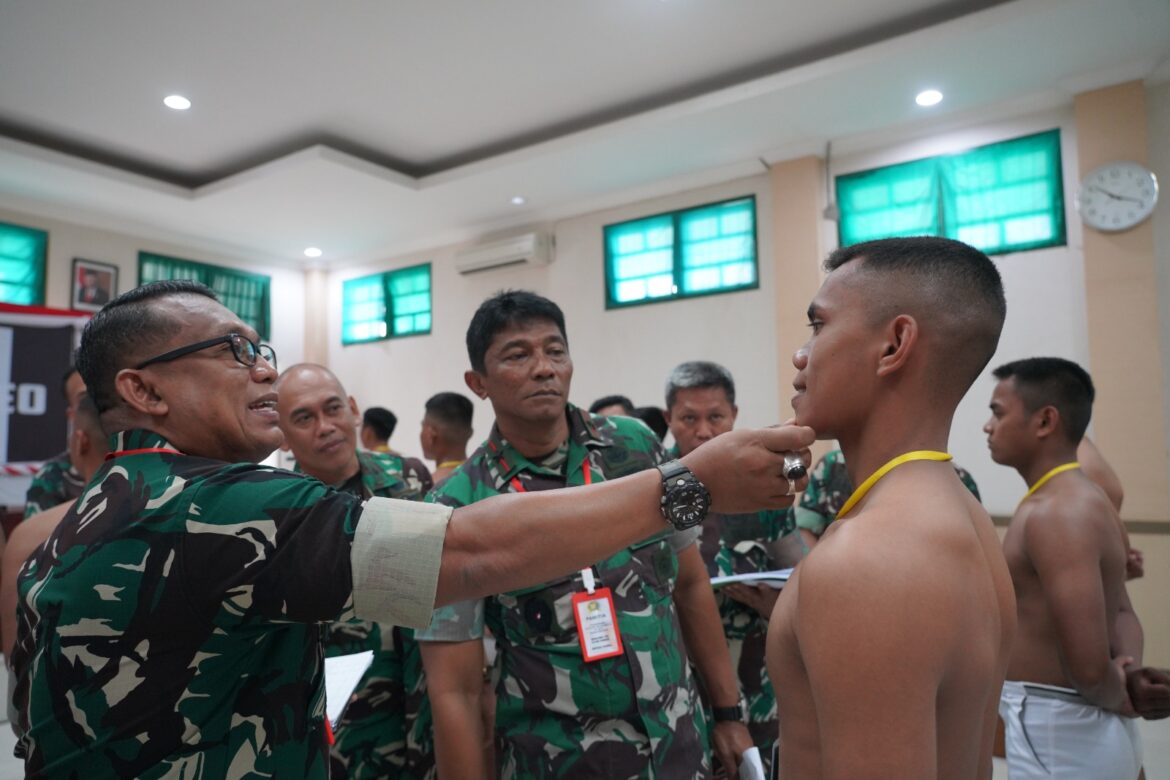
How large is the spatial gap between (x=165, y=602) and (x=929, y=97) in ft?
17.9

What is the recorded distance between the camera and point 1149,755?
11.8 ft

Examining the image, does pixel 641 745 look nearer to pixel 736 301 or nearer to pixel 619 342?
pixel 736 301

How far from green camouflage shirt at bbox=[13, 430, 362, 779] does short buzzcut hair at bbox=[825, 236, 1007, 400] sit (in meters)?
0.87

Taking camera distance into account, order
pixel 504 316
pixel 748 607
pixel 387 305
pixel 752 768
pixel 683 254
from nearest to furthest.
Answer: pixel 752 768 → pixel 504 316 → pixel 748 607 → pixel 683 254 → pixel 387 305

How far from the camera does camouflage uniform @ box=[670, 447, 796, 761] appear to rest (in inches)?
95.9

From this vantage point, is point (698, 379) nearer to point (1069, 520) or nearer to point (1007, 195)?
point (1069, 520)

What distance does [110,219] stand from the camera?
7.24 metres

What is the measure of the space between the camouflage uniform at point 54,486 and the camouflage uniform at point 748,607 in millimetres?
2661

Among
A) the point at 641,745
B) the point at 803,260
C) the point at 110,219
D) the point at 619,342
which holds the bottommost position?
the point at 641,745

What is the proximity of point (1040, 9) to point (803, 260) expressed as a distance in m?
2.14

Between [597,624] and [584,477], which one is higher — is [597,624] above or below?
below

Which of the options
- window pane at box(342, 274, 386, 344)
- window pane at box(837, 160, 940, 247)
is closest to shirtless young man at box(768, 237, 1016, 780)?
window pane at box(837, 160, 940, 247)

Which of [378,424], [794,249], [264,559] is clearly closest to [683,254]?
[794,249]

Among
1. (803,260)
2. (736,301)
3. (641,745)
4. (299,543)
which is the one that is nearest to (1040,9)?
(803,260)
